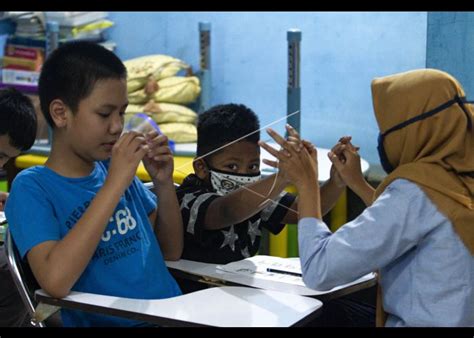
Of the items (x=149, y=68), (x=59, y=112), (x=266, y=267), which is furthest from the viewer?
(x=149, y=68)

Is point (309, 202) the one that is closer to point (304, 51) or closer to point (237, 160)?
point (237, 160)

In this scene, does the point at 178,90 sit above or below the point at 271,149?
below

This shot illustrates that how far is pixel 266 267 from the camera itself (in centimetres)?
189

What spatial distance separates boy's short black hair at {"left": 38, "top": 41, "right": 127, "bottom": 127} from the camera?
1.67 m

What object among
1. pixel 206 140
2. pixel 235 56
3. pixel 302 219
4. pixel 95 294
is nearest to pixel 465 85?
pixel 206 140

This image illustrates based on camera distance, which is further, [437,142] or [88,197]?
[88,197]

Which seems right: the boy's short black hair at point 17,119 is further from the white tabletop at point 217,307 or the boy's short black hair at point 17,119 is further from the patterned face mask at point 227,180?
the white tabletop at point 217,307

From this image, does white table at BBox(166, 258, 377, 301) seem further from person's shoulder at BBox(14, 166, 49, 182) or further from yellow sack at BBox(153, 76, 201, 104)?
yellow sack at BBox(153, 76, 201, 104)

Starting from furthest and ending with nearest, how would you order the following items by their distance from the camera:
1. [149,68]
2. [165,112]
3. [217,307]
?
[149,68], [165,112], [217,307]

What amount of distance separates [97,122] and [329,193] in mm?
614

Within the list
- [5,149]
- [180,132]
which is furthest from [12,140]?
[180,132]

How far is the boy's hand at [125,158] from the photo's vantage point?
62.2 inches

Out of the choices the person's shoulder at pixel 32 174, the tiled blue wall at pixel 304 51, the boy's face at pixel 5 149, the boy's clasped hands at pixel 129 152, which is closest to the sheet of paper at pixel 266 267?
the boy's clasped hands at pixel 129 152

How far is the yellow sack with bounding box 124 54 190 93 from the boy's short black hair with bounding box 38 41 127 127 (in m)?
2.23
